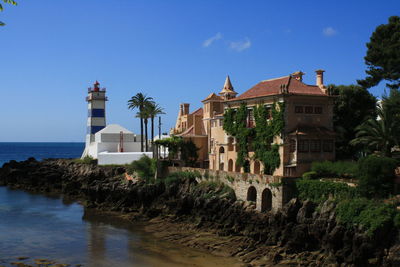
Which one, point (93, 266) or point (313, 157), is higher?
point (313, 157)

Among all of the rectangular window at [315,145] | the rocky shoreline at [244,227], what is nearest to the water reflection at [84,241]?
the rocky shoreline at [244,227]

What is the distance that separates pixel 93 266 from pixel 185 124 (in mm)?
38636

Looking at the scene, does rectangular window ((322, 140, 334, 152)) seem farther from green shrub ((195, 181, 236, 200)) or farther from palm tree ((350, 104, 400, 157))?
green shrub ((195, 181, 236, 200))

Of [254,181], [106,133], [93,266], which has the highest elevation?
[106,133]

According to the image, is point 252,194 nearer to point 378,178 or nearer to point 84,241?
point 378,178

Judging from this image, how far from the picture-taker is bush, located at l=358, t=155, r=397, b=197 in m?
30.8

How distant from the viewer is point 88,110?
82.8 meters

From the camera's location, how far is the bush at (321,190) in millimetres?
32094

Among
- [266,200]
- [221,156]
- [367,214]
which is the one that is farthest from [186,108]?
[367,214]

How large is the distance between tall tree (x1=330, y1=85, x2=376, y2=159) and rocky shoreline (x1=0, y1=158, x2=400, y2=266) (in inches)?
555

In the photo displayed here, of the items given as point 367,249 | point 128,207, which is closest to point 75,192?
point 128,207

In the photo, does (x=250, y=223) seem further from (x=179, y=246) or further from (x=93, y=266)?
(x=93, y=266)

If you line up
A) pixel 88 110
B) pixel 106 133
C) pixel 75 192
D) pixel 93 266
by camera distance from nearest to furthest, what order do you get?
pixel 93 266
pixel 75 192
pixel 106 133
pixel 88 110

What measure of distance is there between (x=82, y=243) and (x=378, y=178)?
2176 centimetres
